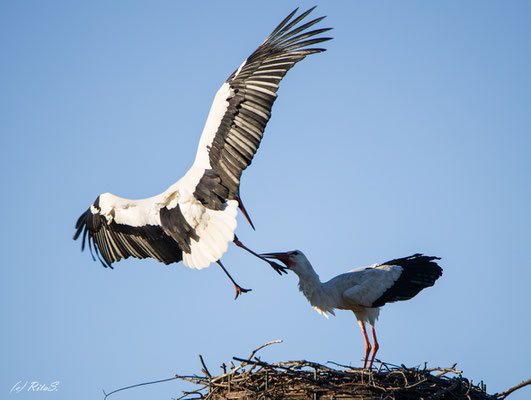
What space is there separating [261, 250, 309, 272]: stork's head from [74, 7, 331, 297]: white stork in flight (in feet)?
3.85

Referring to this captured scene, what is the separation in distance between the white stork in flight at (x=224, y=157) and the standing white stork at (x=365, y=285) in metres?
1.22

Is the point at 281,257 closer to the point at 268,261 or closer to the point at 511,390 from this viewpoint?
the point at 268,261

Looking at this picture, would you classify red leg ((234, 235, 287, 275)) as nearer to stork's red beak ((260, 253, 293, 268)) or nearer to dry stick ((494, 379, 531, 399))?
stork's red beak ((260, 253, 293, 268))

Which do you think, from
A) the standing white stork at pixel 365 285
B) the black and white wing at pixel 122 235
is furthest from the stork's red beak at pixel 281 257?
the black and white wing at pixel 122 235

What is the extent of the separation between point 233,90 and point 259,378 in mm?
2412

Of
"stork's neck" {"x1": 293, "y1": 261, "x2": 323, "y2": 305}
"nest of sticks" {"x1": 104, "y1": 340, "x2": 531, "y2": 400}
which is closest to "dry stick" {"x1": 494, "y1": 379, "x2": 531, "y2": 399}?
"nest of sticks" {"x1": 104, "y1": 340, "x2": 531, "y2": 400}

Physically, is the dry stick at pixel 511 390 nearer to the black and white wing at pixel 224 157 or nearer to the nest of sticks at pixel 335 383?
the nest of sticks at pixel 335 383

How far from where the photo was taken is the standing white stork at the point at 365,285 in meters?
7.92

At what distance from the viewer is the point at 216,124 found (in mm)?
7137

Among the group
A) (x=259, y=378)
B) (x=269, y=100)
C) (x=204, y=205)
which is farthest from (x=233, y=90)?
(x=259, y=378)

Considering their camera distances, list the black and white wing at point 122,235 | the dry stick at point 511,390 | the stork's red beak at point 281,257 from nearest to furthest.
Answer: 1. the dry stick at point 511,390
2. the black and white wing at point 122,235
3. the stork's red beak at point 281,257

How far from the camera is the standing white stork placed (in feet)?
26.0

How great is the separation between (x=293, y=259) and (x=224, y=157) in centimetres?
152

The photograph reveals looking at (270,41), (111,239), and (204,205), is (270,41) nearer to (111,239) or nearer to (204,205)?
(204,205)
